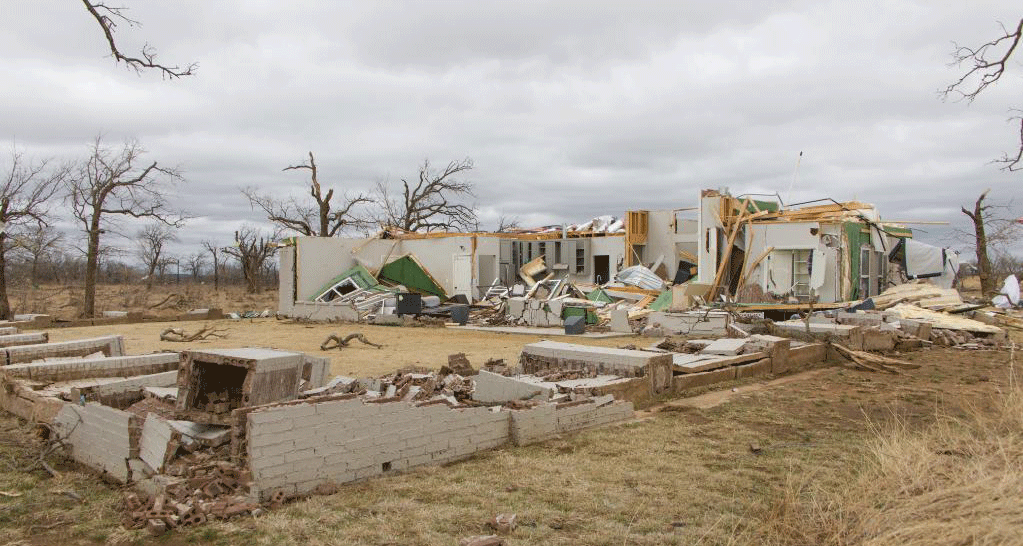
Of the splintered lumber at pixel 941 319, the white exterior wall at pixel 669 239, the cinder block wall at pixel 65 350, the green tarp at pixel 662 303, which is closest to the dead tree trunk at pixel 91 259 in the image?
the cinder block wall at pixel 65 350

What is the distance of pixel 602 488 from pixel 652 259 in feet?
79.7

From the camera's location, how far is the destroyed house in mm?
21047

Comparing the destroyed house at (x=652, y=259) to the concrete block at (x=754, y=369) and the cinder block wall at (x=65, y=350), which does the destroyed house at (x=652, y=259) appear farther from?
the cinder block wall at (x=65, y=350)

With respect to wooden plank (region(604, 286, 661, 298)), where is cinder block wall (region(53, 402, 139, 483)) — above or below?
below

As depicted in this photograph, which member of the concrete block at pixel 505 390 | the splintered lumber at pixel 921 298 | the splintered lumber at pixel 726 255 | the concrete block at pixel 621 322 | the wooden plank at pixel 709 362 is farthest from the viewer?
the splintered lumber at pixel 726 255

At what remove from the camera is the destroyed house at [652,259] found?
21.0 metres

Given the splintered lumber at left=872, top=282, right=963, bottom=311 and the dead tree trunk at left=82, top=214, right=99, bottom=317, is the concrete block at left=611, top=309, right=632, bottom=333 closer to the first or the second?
the splintered lumber at left=872, top=282, right=963, bottom=311

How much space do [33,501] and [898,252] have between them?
2501 centimetres

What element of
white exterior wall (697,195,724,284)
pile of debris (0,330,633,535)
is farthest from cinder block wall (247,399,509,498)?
white exterior wall (697,195,724,284)

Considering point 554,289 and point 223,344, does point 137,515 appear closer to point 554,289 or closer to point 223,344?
point 223,344

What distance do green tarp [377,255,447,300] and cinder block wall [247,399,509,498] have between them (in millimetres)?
21006

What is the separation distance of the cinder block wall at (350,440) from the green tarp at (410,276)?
68.9ft

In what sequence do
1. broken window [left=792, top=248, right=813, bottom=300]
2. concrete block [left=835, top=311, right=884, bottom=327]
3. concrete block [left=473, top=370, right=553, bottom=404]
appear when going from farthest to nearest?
broken window [left=792, top=248, right=813, bottom=300]
concrete block [left=835, top=311, right=884, bottom=327]
concrete block [left=473, top=370, right=553, bottom=404]

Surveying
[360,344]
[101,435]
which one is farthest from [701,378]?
[360,344]
